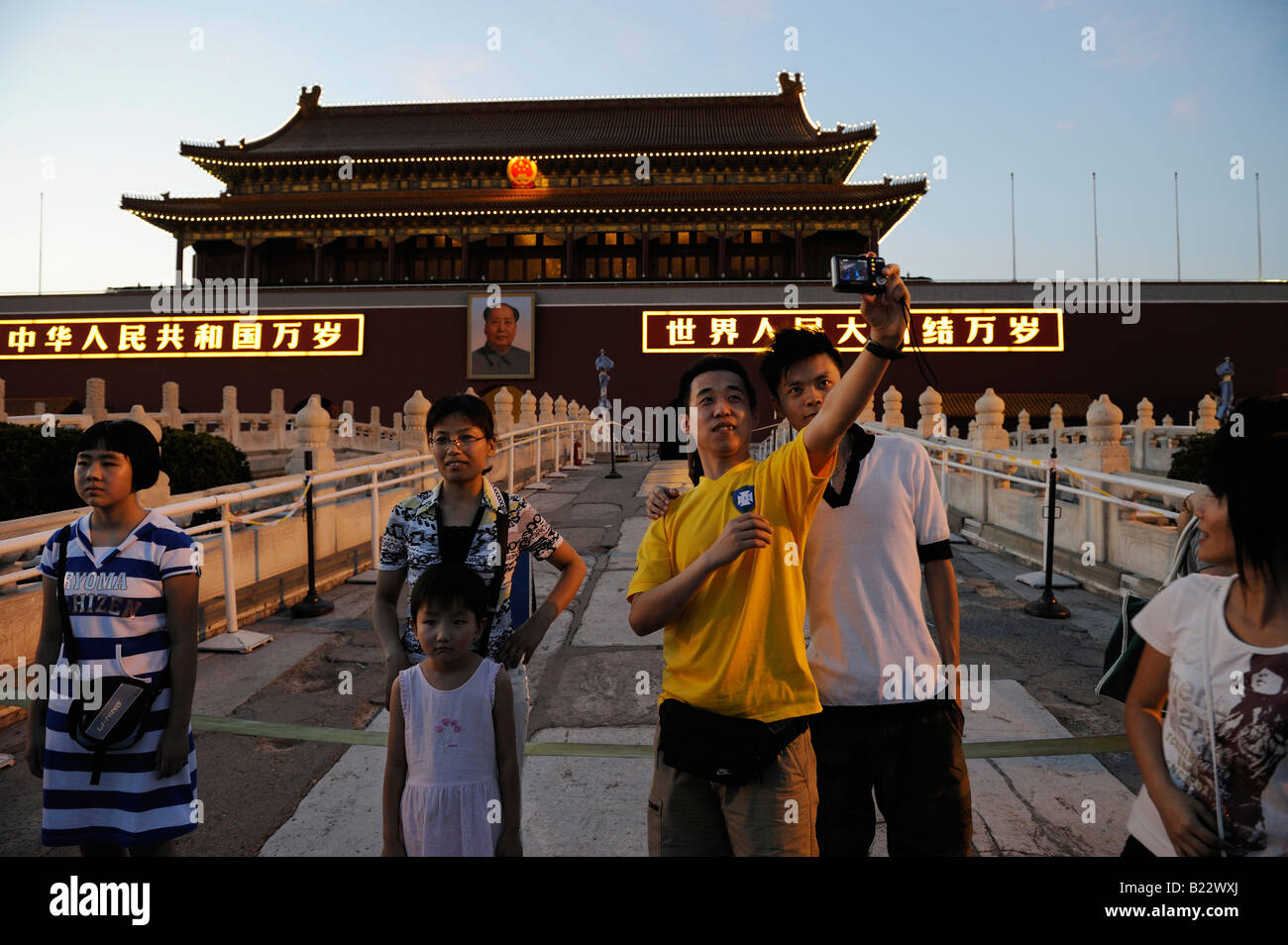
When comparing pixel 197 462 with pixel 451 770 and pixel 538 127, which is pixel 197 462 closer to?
pixel 451 770

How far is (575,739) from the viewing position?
12.6 feet

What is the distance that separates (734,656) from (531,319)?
86.5 feet

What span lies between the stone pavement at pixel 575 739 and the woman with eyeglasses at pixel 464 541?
97 cm

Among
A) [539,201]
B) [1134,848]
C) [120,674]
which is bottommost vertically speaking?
[1134,848]

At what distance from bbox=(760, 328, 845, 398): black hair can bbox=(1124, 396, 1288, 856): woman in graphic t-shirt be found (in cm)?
88

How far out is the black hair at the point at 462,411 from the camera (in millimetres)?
2357

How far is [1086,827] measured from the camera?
296 centimetres

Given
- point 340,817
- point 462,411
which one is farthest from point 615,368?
point 462,411

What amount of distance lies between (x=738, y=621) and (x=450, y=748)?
81 centimetres

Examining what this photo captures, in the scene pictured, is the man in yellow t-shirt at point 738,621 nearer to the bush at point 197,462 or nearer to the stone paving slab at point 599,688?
the stone paving slab at point 599,688

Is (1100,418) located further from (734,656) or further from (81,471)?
(81,471)

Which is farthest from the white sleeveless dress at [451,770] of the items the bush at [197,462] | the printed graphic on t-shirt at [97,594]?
the bush at [197,462]

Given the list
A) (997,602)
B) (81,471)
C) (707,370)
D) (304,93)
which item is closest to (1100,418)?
(997,602)

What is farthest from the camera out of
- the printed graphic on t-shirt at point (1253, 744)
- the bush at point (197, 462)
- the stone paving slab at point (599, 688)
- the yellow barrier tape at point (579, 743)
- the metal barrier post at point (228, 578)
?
the bush at point (197, 462)
